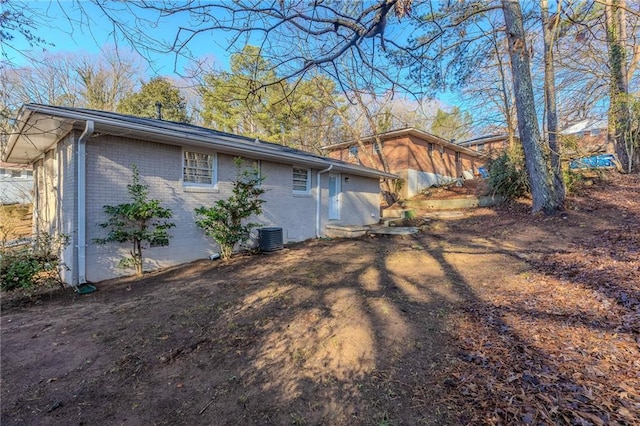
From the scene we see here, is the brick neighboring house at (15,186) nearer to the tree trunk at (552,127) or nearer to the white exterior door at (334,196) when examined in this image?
the white exterior door at (334,196)

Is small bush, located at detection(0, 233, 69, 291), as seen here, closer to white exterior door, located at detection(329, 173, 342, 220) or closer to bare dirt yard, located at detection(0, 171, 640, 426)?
bare dirt yard, located at detection(0, 171, 640, 426)

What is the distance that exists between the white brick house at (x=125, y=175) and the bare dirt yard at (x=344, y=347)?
108cm

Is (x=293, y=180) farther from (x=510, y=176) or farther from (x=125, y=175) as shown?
(x=510, y=176)

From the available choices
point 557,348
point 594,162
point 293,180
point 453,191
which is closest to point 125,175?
point 293,180

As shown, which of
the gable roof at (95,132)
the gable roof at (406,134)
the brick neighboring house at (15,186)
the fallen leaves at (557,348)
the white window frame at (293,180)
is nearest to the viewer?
the fallen leaves at (557,348)

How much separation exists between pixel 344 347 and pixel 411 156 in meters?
16.1

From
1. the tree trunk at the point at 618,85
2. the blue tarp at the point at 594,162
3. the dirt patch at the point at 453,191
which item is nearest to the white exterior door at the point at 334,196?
the dirt patch at the point at 453,191

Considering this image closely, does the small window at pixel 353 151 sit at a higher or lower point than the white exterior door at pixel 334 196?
higher

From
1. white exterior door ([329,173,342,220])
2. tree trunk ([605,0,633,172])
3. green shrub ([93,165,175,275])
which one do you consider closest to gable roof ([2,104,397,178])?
green shrub ([93,165,175,275])

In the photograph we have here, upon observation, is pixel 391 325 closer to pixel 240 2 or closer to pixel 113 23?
pixel 240 2

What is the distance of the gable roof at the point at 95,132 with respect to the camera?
4.85 metres

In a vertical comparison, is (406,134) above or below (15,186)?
above

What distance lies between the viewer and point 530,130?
27.7 feet

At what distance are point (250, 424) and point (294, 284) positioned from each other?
2.81 meters
